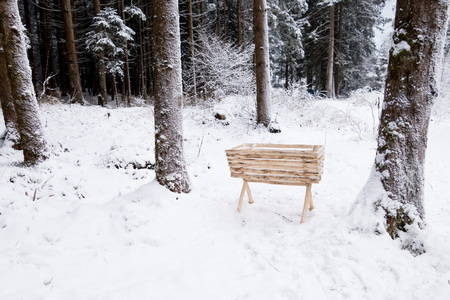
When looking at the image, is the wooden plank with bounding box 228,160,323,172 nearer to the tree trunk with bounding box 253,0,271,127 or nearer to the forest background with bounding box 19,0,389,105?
the tree trunk with bounding box 253,0,271,127

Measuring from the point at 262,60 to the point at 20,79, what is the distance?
6.92m

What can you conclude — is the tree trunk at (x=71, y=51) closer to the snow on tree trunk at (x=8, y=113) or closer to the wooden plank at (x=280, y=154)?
the snow on tree trunk at (x=8, y=113)

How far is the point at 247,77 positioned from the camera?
12.6 meters

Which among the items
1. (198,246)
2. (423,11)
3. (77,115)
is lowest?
(198,246)

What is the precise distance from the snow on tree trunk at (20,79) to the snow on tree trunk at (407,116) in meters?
7.15

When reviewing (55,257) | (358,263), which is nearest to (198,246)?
(55,257)

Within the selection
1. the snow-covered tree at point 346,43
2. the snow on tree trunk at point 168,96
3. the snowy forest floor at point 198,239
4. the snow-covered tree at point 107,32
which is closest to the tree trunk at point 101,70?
the snow-covered tree at point 107,32

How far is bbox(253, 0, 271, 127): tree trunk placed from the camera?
836cm

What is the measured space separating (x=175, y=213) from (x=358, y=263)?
8.64 feet

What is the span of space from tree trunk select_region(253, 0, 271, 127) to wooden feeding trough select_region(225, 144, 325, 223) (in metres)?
5.02

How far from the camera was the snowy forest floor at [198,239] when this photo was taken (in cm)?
248

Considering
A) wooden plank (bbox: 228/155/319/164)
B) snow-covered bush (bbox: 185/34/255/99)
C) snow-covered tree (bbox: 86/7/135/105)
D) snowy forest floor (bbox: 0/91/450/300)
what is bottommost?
snowy forest floor (bbox: 0/91/450/300)

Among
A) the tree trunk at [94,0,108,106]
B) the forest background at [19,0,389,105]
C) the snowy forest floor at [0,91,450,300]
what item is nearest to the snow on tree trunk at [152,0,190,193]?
Result: the snowy forest floor at [0,91,450,300]

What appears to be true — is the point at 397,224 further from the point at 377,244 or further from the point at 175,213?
the point at 175,213
